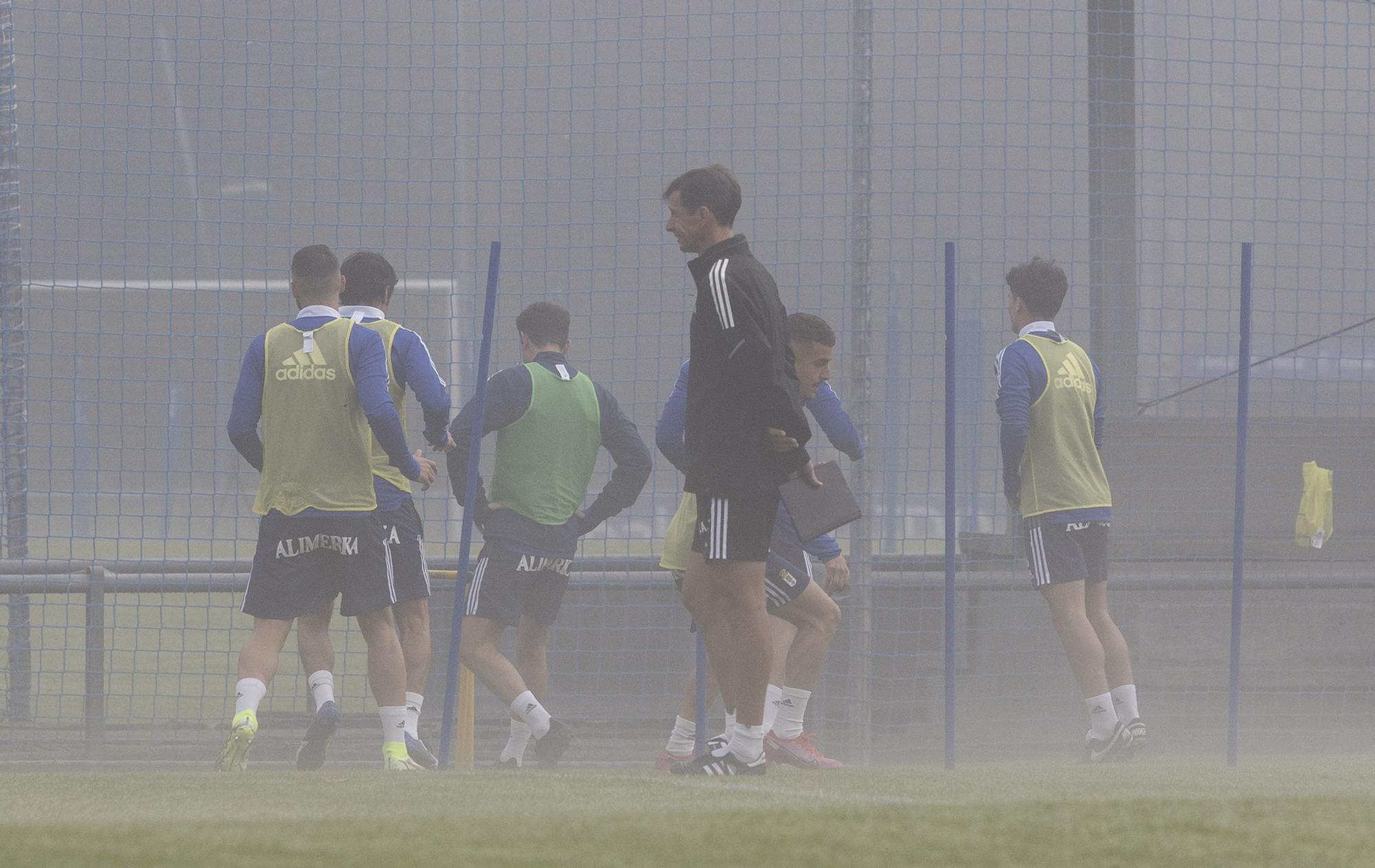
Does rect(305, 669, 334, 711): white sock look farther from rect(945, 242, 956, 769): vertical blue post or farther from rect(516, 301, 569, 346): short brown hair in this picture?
rect(945, 242, 956, 769): vertical blue post

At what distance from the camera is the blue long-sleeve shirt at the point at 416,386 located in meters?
4.99

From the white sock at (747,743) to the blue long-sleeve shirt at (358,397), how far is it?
4.58 ft

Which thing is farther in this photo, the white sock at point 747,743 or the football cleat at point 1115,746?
the football cleat at point 1115,746

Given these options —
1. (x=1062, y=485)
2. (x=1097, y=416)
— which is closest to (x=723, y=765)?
(x=1062, y=485)

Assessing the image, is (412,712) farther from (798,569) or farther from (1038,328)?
(1038,328)

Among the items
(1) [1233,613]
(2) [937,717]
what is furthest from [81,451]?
(1) [1233,613]

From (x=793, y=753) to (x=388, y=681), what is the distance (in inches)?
51.0

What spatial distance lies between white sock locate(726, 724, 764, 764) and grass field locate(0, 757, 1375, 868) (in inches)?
4.7

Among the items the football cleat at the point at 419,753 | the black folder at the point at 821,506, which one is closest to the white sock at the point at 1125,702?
the black folder at the point at 821,506

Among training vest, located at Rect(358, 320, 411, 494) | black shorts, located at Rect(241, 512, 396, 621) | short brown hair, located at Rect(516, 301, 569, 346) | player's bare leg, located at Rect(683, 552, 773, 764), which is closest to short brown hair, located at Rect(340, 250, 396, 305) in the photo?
training vest, located at Rect(358, 320, 411, 494)

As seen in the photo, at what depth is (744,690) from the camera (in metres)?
4.02

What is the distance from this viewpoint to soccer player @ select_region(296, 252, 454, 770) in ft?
16.3

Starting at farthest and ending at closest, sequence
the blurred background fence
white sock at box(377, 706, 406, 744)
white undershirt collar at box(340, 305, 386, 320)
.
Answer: the blurred background fence < white undershirt collar at box(340, 305, 386, 320) < white sock at box(377, 706, 406, 744)

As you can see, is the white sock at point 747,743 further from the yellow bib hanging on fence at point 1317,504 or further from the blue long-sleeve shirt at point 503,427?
the yellow bib hanging on fence at point 1317,504
